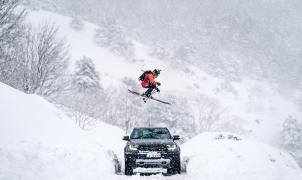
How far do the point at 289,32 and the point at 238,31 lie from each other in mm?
25576

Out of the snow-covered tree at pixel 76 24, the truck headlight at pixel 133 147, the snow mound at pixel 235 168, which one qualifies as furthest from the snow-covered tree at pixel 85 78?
the snow-covered tree at pixel 76 24

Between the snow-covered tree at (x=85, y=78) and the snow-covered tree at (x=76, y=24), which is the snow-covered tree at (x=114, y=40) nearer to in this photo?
the snow-covered tree at (x=76, y=24)

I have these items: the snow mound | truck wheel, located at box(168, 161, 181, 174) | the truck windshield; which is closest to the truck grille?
truck wheel, located at box(168, 161, 181, 174)

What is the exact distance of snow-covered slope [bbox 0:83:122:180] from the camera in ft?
20.9

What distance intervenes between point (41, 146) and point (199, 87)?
218ft

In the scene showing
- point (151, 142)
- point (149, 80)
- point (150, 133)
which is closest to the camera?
point (151, 142)

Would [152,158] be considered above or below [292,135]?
below

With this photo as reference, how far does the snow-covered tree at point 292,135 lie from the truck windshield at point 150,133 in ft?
178

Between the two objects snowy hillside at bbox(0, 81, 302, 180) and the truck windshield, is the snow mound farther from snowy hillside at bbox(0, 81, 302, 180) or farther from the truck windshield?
the truck windshield

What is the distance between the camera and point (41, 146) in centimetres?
761

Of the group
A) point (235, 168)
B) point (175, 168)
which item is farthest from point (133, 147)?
point (235, 168)

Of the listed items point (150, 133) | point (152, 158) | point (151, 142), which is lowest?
point (152, 158)

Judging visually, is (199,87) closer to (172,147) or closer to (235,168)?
(235,168)

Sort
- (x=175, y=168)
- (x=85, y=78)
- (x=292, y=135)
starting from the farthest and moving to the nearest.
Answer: (x=292, y=135), (x=85, y=78), (x=175, y=168)
